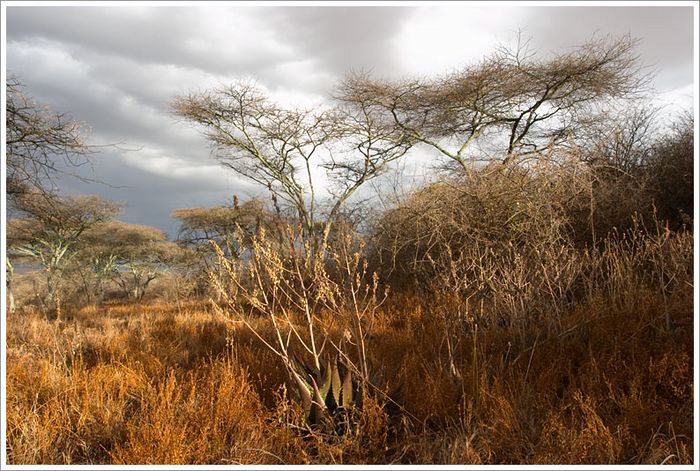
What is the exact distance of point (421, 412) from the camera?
2719mm

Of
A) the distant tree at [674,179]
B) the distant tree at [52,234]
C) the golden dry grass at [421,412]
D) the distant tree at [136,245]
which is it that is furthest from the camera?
the distant tree at [136,245]

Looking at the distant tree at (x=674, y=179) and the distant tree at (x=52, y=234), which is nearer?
the distant tree at (x=674, y=179)

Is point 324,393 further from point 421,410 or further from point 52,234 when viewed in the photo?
point 52,234

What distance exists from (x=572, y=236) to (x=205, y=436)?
625 cm

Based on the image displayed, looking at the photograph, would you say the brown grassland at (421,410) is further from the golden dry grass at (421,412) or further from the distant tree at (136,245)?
the distant tree at (136,245)

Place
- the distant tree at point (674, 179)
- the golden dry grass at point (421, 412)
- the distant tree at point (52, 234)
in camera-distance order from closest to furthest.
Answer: the golden dry grass at point (421, 412) → the distant tree at point (674, 179) → the distant tree at point (52, 234)

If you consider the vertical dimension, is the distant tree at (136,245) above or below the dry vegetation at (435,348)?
above

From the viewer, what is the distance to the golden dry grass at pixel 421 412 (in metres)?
2.21

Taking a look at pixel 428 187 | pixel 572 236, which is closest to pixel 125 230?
pixel 428 187

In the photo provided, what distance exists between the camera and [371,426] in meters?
2.40

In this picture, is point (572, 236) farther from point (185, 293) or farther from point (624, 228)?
point (185, 293)

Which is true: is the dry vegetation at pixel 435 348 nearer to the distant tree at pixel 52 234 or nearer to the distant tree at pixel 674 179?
the distant tree at pixel 674 179

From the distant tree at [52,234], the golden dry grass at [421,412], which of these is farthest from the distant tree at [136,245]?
the golden dry grass at [421,412]

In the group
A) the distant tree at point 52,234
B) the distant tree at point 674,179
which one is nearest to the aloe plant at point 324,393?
the distant tree at point 674,179
